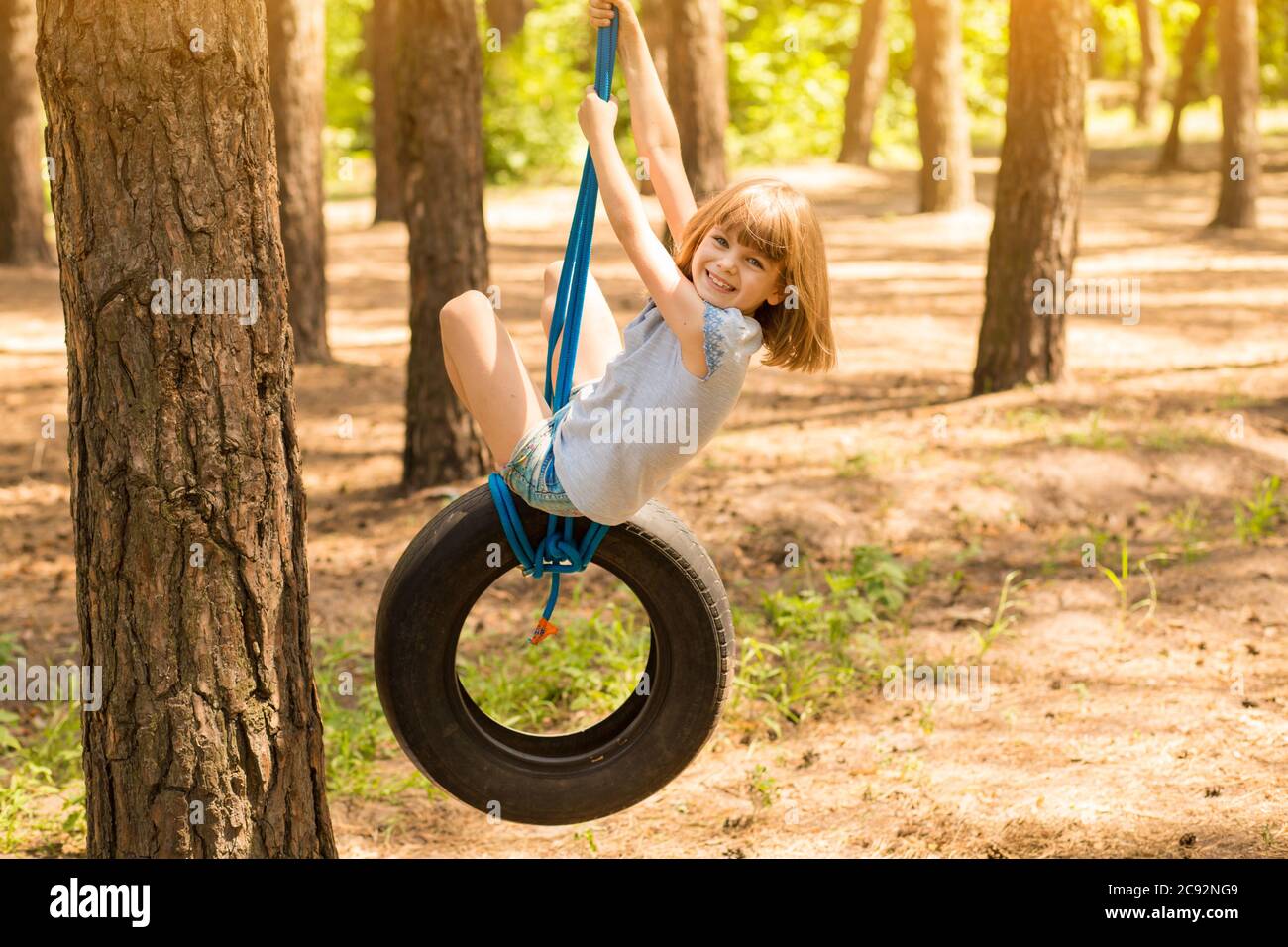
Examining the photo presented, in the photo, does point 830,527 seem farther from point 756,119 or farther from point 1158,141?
point 1158,141

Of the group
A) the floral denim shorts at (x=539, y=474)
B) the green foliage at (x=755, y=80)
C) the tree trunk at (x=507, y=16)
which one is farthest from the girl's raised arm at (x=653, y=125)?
the tree trunk at (x=507, y=16)

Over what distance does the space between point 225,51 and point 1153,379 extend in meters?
6.44

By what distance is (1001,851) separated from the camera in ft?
12.6

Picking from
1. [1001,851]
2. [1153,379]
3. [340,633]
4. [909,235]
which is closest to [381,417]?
[340,633]

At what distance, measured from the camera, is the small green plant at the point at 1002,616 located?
5152 millimetres

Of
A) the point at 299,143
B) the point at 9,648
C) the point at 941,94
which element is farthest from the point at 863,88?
the point at 9,648

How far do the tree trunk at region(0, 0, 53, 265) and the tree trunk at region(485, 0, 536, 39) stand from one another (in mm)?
8042

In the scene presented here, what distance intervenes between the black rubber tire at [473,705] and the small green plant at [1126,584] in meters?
2.77

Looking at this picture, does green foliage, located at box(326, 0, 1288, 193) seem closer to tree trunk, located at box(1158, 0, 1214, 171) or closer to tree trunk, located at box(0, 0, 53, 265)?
tree trunk, located at box(1158, 0, 1214, 171)

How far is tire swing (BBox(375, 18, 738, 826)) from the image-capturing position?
2906 millimetres

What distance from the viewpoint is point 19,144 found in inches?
459

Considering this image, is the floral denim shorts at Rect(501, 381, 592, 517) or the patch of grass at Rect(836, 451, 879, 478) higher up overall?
the floral denim shorts at Rect(501, 381, 592, 517)

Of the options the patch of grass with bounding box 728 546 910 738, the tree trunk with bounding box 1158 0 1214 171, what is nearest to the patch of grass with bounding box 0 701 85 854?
the patch of grass with bounding box 728 546 910 738

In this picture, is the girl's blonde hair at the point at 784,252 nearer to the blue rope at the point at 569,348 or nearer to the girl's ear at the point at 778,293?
the girl's ear at the point at 778,293
